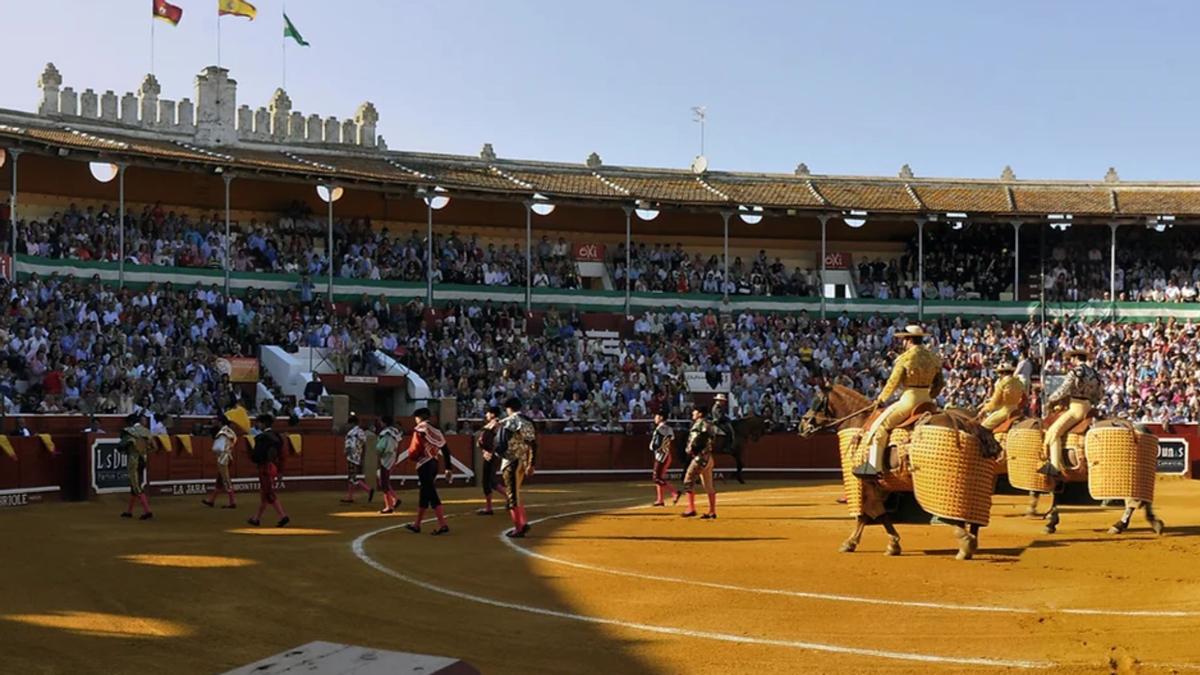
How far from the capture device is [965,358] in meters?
36.5

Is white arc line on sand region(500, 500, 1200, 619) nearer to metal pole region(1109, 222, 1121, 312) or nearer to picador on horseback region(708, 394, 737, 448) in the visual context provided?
picador on horseback region(708, 394, 737, 448)

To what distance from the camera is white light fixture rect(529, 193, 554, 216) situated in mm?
36875

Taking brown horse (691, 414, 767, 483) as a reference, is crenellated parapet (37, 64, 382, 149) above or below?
above

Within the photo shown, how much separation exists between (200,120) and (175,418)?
1635 cm

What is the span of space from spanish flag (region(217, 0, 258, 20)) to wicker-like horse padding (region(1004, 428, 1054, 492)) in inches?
1143

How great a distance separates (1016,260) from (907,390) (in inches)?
1049

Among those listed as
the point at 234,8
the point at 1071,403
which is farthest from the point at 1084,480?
the point at 234,8

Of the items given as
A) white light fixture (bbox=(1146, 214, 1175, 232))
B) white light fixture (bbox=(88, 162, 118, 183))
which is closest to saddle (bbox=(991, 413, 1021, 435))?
white light fixture (bbox=(88, 162, 118, 183))

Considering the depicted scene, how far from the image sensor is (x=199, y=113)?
38.7 m

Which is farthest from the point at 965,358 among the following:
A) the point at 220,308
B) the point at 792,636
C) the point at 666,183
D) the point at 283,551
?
the point at 792,636

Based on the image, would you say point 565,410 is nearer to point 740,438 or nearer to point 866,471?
point 740,438

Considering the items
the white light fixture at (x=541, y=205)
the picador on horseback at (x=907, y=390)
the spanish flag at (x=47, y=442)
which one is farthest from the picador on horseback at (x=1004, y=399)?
the white light fixture at (x=541, y=205)

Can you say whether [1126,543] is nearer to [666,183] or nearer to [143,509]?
[143,509]

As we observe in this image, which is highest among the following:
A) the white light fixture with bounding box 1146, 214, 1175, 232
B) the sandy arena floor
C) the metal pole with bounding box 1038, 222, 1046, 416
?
the white light fixture with bounding box 1146, 214, 1175, 232
